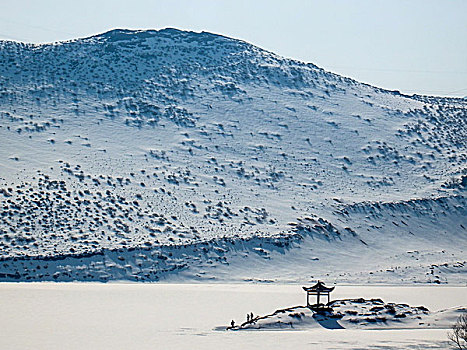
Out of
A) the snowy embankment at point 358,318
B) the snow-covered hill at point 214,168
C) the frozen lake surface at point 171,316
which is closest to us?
the frozen lake surface at point 171,316

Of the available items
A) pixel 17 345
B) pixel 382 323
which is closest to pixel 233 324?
pixel 382 323

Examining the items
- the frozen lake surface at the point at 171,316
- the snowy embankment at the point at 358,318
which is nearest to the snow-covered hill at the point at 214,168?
the frozen lake surface at the point at 171,316

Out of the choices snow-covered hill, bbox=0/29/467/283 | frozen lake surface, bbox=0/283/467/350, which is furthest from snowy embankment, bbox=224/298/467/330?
snow-covered hill, bbox=0/29/467/283

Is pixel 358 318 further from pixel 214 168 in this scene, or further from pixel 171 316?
pixel 214 168

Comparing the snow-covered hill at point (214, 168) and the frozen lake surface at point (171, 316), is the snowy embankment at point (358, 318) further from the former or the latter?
the snow-covered hill at point (214, 168)

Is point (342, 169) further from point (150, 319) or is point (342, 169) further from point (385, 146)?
point (150, 319)

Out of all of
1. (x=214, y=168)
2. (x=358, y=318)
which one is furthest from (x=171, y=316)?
(x=214, y=168)
